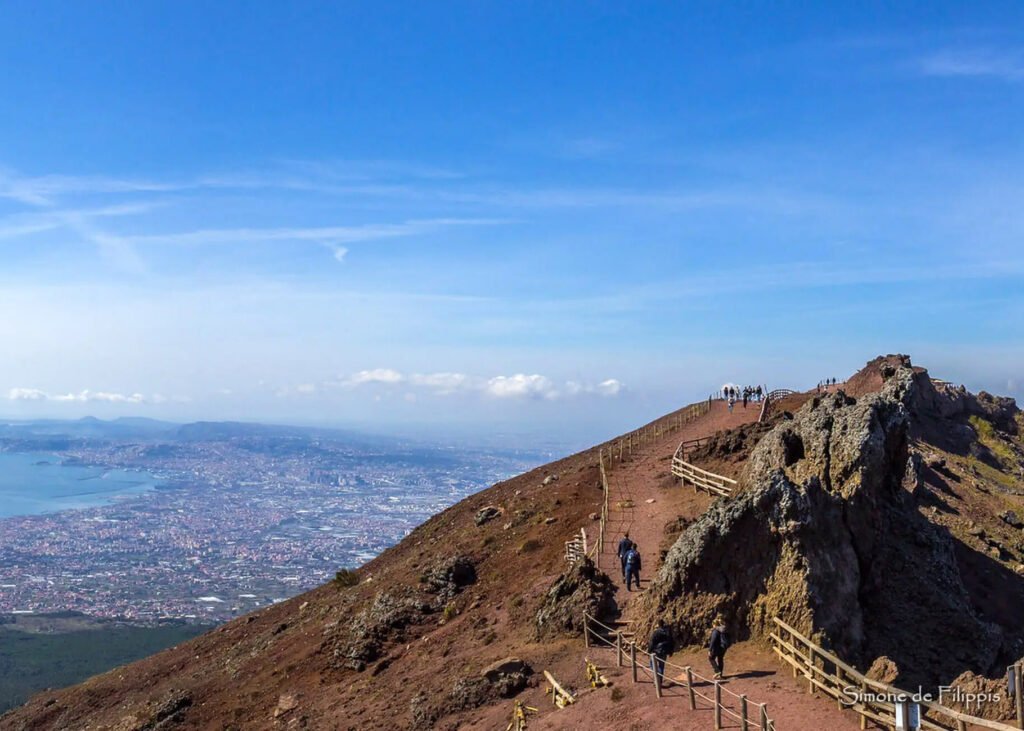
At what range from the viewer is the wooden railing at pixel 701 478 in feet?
115

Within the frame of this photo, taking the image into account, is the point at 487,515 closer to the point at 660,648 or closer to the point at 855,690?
the point at 660,648

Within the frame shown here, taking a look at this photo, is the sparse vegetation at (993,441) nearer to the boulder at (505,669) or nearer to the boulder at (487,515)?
the boulder at (487,515)

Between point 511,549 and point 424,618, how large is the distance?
5.87 m

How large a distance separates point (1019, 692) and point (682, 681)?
8064mm

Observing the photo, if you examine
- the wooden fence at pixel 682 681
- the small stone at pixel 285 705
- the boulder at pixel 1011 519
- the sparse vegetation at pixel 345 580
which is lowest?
the small stone at pixel 285 705

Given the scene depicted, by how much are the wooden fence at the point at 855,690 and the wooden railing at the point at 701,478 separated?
13.2 meters

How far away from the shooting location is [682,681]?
19.4 meters

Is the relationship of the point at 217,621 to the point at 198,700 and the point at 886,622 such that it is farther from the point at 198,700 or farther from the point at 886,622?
the point at 886,622

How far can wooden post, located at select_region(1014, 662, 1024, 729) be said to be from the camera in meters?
12.5

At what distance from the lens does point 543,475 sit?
57625mm

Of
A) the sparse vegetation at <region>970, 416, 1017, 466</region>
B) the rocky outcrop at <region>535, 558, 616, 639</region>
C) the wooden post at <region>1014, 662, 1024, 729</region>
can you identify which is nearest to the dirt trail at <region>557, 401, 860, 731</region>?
the rocky outcrop at <region>535, 558, 616, 639</region>

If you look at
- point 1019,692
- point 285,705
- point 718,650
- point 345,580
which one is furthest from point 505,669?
point 345,580

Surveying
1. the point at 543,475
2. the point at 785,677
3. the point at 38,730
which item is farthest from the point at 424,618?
the point at 543,475

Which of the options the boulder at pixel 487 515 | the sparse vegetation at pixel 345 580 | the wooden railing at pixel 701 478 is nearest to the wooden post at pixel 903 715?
the wooden railing at pixel 701 478
